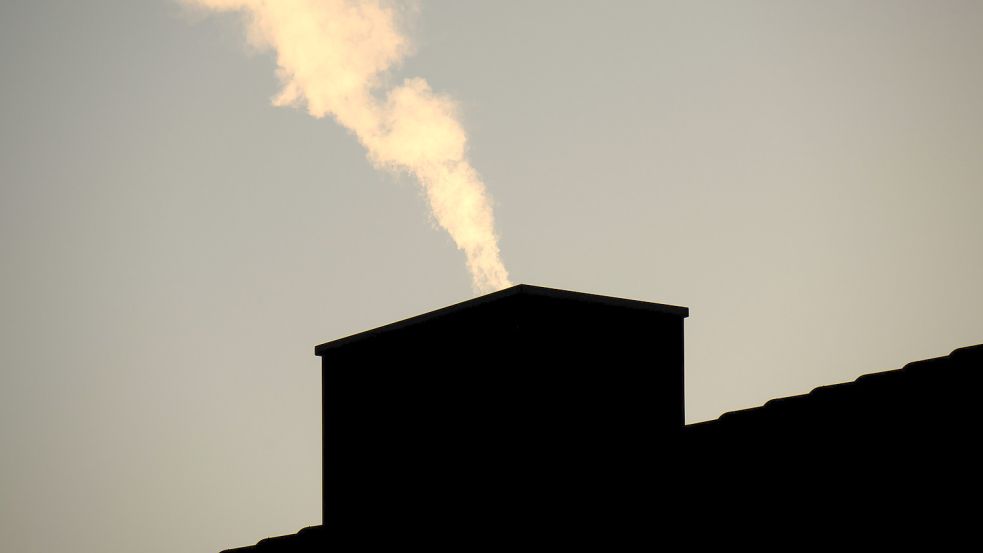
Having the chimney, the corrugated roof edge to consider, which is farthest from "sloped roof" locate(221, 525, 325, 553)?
the corrugated roof edge

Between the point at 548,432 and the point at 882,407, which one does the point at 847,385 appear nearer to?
the point at 882,407

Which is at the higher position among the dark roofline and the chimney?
the dark roofline

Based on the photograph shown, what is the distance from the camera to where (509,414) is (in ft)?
36.7

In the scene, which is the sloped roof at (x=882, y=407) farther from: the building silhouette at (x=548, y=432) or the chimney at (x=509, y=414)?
the chimney at (x=509, y=414)

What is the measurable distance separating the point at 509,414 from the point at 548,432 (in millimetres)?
438

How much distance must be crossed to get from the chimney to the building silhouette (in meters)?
0.02

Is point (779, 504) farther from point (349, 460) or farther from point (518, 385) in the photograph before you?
point (349, 460)

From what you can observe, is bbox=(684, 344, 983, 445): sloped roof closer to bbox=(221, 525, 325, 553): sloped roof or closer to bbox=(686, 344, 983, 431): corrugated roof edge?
bbox=(686, 344, 983, 431): corrugated roof edge

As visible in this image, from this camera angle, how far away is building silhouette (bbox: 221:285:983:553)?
836 cm

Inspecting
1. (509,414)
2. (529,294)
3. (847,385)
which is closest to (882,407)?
(847,385)

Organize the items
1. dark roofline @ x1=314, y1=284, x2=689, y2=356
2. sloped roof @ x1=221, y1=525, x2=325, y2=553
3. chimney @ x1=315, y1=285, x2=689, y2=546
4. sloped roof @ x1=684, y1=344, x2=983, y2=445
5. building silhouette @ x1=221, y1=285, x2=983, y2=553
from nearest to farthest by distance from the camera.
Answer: sloped roof @ x1=684, y1=344, x2=983, y2=445
building silhouette @ x1=221, y1=285, x2=983, y2=553
chimney @ x1=315, y1=285, x2=689, y2=546
dark roofline @ x1=314, y1=284, x2=689, y2=356
sloped roof @ x1=221, y1=525, x2=325, y2=553

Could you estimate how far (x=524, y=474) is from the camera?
10844 mm

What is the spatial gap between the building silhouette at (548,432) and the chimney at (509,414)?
2cm

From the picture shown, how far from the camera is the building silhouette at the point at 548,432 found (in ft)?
27.4
